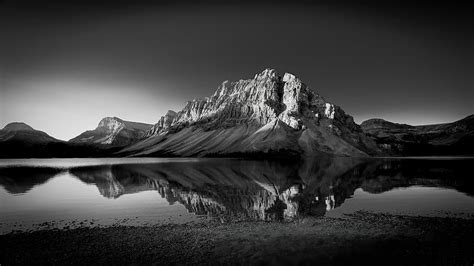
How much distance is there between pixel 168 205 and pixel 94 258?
29013 mm

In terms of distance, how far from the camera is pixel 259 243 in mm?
31250

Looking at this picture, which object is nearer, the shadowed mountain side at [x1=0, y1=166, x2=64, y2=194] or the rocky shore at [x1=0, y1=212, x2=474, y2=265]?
the rocky shore at [x1=0, y1=212, x2=474, y2=265]

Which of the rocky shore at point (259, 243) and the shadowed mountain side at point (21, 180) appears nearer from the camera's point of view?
the rocky shore at point (259, 243)

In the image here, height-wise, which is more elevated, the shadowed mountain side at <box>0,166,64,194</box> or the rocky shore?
the shadowed mountain side at <box>0,166,64,194</box>

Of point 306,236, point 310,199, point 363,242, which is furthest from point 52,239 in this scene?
point 310,199

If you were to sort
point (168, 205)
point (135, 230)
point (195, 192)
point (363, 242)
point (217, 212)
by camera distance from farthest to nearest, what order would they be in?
point (195, 192) < point (168, 205) < point (217, 212) < point (135, 230) < point (363, 242)

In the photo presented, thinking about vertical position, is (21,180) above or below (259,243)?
above

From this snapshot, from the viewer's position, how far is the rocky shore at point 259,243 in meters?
27.1

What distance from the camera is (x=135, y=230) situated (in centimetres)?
3775

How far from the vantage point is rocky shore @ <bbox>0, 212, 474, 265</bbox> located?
2708 cm

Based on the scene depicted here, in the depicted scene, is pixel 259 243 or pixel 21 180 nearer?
pixel 259 243

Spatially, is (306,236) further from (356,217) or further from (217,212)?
(217,212)

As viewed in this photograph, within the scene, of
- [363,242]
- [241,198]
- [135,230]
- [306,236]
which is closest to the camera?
[363,242]

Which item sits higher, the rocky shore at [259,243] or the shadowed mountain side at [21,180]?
the shadowed mountain side at [21,180]
